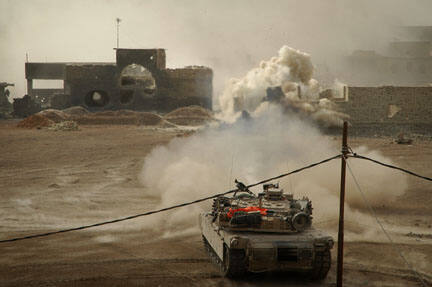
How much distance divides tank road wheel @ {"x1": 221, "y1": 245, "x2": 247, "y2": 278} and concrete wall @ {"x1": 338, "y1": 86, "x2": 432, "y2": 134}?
28232 millimetres

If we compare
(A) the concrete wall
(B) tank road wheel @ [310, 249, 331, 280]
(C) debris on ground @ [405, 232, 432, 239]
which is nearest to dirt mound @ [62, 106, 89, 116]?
(A) the concrete wall

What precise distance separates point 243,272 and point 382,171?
32.8 ft

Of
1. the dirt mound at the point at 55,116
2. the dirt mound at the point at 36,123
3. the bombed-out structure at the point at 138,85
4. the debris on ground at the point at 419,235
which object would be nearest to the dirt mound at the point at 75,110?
the bombed-out structure at the point at 138,85

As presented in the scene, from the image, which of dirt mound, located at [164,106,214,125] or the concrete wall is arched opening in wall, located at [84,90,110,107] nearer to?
dirt mound, located at [164,106,214,125]

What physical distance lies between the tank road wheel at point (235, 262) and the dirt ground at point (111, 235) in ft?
0.66

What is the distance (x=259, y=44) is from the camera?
7788cm

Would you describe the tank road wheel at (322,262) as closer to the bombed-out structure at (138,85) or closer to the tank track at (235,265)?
the tank track at (235,265)

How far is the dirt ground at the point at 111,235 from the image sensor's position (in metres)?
11.8

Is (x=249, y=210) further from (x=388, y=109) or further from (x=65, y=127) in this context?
(x=65, y=127)

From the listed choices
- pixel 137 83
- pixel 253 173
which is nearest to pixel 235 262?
pixel 253 173

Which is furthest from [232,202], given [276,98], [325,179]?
[276,98]

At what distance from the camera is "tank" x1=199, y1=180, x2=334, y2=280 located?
440 inches

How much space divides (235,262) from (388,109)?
96.4 ft

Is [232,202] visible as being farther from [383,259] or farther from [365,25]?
[365,25]
